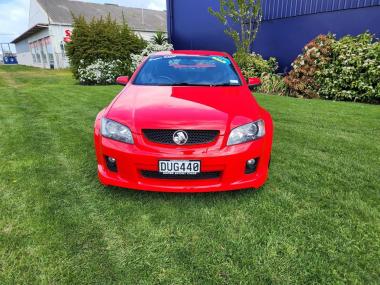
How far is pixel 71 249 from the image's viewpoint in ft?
6.51

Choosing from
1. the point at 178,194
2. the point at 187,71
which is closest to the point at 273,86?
the point at 187,71

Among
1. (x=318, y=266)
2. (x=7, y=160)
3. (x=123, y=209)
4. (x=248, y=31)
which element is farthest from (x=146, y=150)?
(x=248, y=31)

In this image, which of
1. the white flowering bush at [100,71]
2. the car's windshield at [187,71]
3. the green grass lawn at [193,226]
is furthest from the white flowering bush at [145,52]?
the green grass lawn at [193,226]

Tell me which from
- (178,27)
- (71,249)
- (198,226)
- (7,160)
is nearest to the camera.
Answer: (71,249)

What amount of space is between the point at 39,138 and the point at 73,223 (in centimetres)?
270

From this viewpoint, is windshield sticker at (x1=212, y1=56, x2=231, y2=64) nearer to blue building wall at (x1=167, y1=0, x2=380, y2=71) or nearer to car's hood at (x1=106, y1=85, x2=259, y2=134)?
car's hood at (x1=106, y1=85, x2=259, y2=134)

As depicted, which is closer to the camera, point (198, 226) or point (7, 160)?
point (198, 226)

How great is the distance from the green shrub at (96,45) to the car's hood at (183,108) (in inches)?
432

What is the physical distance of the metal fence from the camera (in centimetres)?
785

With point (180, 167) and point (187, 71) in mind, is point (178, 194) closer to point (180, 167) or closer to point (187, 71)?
point (180, 167)

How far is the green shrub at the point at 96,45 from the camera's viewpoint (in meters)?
13.0

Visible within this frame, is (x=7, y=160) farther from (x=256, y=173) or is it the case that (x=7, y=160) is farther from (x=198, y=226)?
(x=256, y=173)

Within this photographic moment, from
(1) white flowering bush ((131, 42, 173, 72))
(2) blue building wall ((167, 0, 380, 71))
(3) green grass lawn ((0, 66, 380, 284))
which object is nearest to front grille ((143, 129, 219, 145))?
(3) green grass lawn ((0, 66, 380, 284))

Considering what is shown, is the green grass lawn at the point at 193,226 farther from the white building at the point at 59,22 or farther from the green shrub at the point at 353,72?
the white building at the point at 59,22
